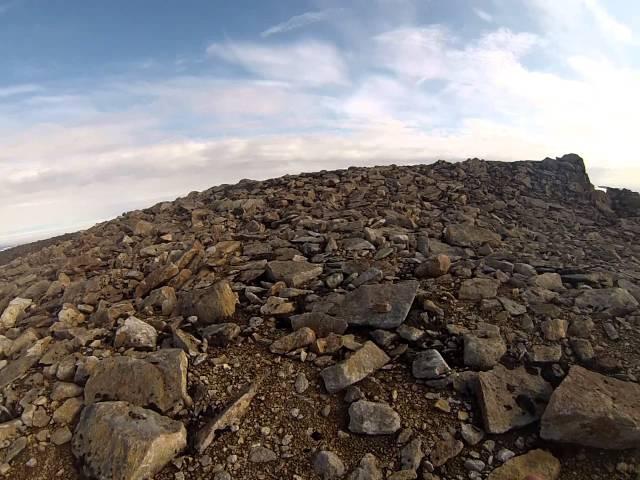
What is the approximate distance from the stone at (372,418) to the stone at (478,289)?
7.99 ft

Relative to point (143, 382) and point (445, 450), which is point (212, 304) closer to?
point (143, 382)

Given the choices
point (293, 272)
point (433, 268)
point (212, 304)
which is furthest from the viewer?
point (293, 272)

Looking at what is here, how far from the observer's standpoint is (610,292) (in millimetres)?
6055

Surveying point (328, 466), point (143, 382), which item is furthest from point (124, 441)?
point (328, 466)

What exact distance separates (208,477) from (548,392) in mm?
3738

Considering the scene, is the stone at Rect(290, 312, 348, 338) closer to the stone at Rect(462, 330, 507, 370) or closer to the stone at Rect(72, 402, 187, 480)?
the stone at Rect(462, 330, 507, 370)

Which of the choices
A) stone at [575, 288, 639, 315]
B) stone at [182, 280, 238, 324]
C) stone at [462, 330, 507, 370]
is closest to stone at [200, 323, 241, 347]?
stone at [182, 280, 238, 324]

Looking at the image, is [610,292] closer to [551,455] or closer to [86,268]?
[551,455]

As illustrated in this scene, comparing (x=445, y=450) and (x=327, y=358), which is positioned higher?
(x=327, y=358)

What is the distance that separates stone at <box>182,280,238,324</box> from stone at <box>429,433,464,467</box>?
11.0 feet

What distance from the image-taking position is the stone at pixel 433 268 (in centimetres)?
674

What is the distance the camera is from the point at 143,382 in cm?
481

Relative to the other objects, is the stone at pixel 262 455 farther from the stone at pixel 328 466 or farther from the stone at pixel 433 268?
the stone at pixel 433 268

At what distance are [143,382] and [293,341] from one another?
1.84m
